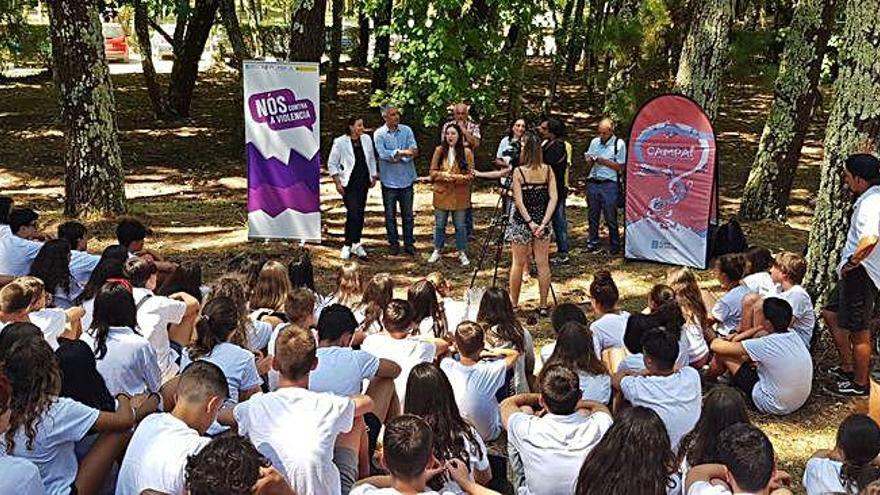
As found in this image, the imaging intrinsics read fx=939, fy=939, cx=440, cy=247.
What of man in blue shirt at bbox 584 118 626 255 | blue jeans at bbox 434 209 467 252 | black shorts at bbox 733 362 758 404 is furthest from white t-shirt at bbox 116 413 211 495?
man in blue shirt at bbox 584 118 626 255

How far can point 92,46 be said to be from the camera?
9836 millimetres

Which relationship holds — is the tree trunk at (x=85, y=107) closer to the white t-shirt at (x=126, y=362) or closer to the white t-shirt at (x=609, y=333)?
the white t-shirt at (x=126, y=362)

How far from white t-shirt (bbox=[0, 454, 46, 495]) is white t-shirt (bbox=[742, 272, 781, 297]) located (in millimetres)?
4576

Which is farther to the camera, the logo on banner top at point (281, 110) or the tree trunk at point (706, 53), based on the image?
the tree trunk at point (706, 53)

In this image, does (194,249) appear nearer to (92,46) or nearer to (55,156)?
(92,46)

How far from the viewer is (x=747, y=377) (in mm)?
5875

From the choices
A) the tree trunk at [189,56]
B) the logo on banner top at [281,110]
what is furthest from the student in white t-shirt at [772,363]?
the tree trunk at [189,56]

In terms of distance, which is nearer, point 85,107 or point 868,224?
point 868,224

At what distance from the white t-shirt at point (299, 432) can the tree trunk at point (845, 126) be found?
415 cm

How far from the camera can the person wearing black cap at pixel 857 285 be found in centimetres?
577

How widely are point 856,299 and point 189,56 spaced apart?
14.5 meters

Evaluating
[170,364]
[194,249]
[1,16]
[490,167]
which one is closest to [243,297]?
[170,364]

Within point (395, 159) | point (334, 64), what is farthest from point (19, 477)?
point (334, 64)

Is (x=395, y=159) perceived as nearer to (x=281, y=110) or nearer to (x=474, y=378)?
(x=281, y=110)
